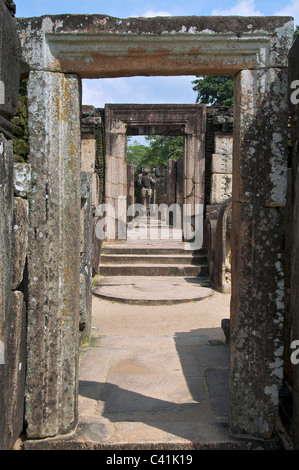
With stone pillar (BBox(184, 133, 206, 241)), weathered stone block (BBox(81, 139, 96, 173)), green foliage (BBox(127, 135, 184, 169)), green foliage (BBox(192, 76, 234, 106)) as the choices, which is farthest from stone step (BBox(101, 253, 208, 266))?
green foliage (BBox(127, 135, 184, 169))

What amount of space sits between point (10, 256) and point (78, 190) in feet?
2.05

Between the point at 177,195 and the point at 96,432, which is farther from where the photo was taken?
the point at 177,195

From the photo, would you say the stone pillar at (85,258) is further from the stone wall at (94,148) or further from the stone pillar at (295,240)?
the stone wall at (94,148)

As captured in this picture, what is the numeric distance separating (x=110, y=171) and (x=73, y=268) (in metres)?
8.73

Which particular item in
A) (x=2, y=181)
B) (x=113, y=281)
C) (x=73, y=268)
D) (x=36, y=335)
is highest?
(x=2, y=181)

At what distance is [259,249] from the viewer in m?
2.51

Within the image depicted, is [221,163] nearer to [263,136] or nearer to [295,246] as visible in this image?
[263,136]

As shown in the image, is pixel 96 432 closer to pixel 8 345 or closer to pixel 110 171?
pixel 8 345

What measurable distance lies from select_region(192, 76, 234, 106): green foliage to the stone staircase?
58.8ft

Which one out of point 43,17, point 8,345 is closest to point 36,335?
point 8,345

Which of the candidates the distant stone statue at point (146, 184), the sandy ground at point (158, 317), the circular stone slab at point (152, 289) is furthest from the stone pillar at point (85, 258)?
the distant stone statue at point (146, 184)

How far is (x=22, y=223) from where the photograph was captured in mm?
2393

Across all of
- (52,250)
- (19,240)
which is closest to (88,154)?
(52,250)

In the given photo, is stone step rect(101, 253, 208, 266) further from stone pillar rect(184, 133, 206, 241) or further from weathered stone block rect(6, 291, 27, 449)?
weathered stone block rect(6, 291, 27, 449)
